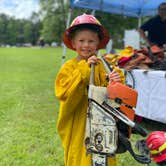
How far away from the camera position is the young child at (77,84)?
7.39 ft

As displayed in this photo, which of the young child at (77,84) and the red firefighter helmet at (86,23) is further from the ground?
the red firefighter helmet at (86,23)

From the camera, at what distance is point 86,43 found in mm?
2389

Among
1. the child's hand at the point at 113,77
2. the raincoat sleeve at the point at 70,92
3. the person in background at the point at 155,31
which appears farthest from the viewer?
the person in background at the point at 155,31

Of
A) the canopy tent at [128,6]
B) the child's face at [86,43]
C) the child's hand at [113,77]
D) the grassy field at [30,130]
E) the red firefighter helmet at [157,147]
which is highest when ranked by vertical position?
the canopy tent at [128,6]

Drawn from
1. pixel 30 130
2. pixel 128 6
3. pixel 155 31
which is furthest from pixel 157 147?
pixel 128 6

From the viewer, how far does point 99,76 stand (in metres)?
2.37

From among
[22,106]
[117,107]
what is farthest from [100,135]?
[22,106]

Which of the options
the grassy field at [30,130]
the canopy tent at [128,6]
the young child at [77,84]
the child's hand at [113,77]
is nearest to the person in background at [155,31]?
the canopy tent at [128,6]

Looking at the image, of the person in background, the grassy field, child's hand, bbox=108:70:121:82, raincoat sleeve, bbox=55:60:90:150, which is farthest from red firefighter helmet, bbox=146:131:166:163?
the person in background

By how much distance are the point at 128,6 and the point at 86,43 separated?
904cm

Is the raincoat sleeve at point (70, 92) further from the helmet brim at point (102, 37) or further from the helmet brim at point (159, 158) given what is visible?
the helmet brim at point (159, 158)

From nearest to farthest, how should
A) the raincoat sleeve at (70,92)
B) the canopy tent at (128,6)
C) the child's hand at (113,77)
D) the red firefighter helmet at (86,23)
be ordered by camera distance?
the child's hand at (113,77) < the raincoat sleeve at (70,92) < the red firefighter helmet at (86,23) < the canopy tent at (128,6)

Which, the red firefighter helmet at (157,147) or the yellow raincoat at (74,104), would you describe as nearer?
the red firefighter helmet at (157,147)

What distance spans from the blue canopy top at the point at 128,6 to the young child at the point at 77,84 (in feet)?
21.5
